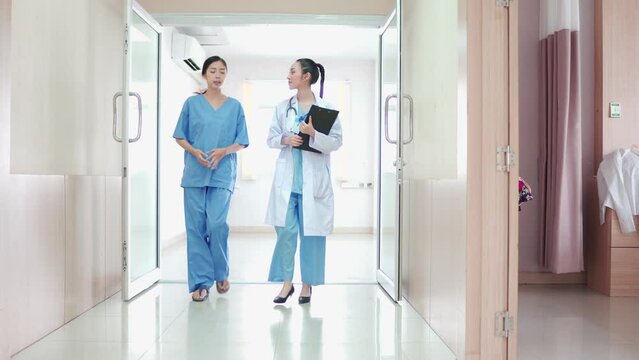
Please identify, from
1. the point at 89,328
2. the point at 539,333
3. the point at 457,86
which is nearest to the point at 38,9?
the point at 89,328

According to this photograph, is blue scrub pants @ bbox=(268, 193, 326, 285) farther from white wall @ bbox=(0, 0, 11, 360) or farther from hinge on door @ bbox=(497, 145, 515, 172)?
white wall @ bbox=(0, 0, 11, 360)

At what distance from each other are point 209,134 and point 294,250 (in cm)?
86

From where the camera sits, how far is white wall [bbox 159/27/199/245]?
5.76 metres

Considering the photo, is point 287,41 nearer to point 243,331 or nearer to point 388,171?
point 388,171

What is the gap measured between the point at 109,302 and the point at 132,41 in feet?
5.17

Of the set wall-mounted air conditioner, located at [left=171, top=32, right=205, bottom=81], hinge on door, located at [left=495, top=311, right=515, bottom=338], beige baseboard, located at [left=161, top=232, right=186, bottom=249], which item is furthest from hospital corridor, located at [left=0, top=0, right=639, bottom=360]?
wall-mounted air conditioner, located at [left=171, top=32, right=205, bottom=81]

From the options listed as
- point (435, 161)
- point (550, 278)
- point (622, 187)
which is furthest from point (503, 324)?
point (550, 278)

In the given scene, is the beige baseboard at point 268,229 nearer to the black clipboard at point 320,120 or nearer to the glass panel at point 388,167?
the glass panel at point 388,167

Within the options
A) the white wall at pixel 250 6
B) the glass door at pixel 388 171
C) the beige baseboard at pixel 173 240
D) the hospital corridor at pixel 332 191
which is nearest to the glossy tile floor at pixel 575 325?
the hospital corridor at pixel 332 191

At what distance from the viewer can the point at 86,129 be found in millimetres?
3023

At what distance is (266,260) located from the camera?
5145 millimetres

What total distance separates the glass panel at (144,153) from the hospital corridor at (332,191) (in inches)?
0.9

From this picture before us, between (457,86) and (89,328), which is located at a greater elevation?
(457,86)

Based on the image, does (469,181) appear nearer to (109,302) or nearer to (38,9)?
(38,9)
